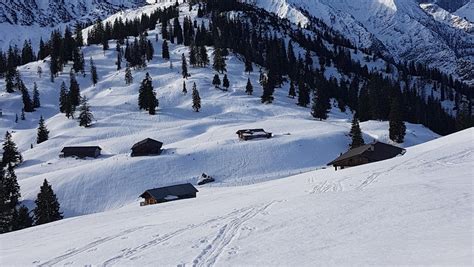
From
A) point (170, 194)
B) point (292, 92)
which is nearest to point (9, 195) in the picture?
point (170, 194)

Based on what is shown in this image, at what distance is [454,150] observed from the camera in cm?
4166

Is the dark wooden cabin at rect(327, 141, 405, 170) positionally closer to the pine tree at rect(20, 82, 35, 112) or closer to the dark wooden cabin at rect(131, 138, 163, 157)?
the dark wooden cabin at rect(131, 138, 163, 157)

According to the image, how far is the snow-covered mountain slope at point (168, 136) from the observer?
7056cm

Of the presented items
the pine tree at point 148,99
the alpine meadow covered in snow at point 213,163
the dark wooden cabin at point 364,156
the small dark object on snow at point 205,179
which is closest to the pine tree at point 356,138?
the alpine meadow covered in snow at point 213,163

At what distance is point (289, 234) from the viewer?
1844cm

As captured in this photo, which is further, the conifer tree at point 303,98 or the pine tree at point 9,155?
the conifer tree at point 303,98

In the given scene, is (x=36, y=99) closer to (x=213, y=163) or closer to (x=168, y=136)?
(x=168, y=136)

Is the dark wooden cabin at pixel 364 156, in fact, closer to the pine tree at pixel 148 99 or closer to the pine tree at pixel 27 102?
the pine tree at pixel 148 99

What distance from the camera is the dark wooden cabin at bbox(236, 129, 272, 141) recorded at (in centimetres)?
8894

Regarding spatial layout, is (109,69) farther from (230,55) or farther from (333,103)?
(333,103)

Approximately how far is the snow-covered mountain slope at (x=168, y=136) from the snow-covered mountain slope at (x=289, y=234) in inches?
1614

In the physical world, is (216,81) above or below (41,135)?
above

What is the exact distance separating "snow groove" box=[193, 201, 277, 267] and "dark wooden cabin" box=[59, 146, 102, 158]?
225ft

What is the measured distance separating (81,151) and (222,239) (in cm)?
7516
